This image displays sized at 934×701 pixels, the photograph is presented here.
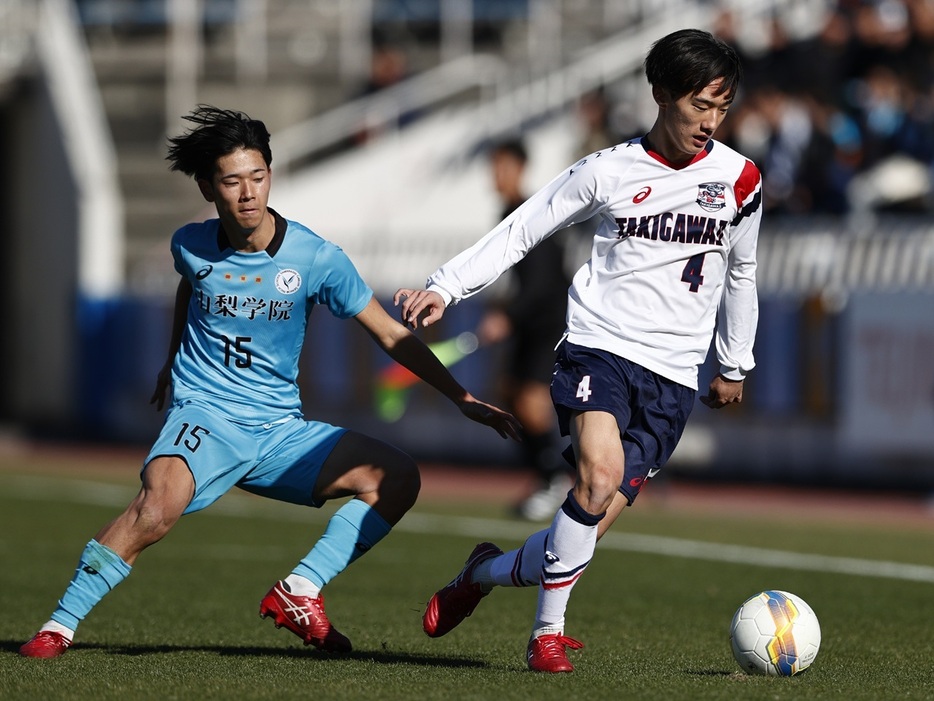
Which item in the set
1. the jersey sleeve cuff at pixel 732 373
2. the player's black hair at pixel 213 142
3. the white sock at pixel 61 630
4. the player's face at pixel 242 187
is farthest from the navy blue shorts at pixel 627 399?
the white sock at pixel 61 630

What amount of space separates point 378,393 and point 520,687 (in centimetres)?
1392

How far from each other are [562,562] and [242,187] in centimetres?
183

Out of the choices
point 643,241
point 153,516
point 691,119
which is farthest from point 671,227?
point 153,516

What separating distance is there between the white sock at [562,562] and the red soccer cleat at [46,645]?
180 cm

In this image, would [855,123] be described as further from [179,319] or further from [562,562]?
[562,562]

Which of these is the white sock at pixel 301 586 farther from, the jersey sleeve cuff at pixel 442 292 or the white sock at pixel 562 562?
the jersey sleeve cuff at pixel 442 292

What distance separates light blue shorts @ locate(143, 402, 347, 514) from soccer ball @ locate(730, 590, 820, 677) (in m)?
1.72

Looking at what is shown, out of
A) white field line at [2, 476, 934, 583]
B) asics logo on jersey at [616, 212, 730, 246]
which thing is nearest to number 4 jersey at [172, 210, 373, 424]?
asics logo on jersey at [616, 212, 730, 246]

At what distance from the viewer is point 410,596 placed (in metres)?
9.02

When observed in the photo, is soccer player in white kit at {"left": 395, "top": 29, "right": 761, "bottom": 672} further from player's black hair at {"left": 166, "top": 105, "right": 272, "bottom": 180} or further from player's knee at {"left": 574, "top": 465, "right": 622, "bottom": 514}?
player's black hair at {"left": 166, "top": 105, "right": 272, "bottom": 180}

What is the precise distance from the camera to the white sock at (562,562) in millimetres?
6043

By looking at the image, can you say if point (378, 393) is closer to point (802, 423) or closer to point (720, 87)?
point (802, 423)

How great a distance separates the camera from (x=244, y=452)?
21.4ft

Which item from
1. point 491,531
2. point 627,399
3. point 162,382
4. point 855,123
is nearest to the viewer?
point 627,399
